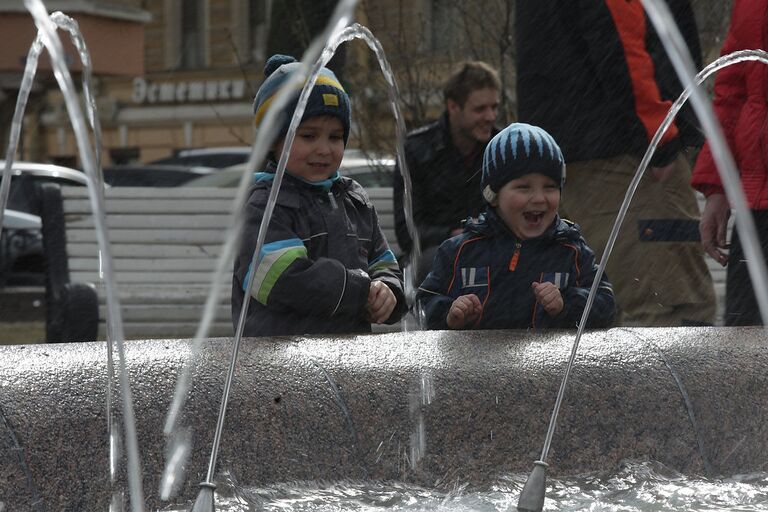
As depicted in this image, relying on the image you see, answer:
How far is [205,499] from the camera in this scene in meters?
2.82

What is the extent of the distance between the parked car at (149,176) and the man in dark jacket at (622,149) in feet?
43.8

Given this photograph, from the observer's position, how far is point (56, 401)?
298cm

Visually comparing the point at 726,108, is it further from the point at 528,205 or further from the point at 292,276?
the point at 292,276

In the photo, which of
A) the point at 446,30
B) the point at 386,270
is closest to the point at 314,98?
the point at 386,270

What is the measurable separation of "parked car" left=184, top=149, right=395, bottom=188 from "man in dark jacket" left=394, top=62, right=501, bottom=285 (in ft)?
4.06

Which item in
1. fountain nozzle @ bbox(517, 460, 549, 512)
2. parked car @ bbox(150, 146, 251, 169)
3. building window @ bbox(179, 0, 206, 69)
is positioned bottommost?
fountain nozzle @ bbox(517, 460, 549, 512)

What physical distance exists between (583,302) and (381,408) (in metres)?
1.05

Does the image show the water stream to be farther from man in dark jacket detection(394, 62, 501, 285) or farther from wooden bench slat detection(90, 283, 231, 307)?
wooden bench slat detection(90, 283, 231, 307)

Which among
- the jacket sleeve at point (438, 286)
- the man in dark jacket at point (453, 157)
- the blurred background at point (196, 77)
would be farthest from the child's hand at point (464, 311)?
the man in dark jacket at point (453, 157)

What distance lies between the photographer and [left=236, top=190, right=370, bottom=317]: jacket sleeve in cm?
392

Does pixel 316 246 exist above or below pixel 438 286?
above

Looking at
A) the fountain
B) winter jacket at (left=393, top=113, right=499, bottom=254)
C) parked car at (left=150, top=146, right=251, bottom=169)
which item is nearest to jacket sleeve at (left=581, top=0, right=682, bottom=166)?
winter jacket at (left=393, top=113, right=499, bottom=254)

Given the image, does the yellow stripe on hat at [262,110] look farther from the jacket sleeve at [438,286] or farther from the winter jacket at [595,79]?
the winter jacket at [595,79]

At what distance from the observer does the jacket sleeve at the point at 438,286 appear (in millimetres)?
4281
